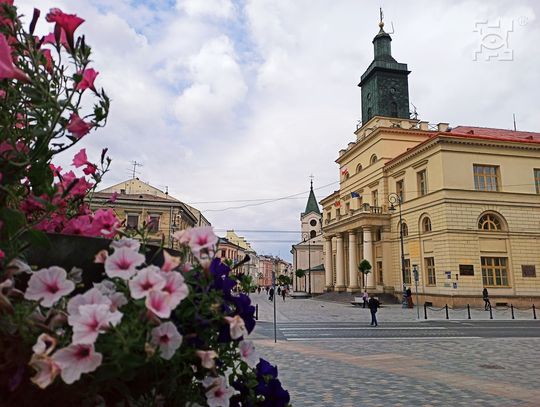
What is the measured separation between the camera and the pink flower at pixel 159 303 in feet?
3.13

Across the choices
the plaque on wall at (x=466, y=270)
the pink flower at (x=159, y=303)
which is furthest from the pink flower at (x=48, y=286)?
the plaque on wall at (x=466, y=270)

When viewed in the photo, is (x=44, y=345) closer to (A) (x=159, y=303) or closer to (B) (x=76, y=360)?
(B) (x=76, y=360)

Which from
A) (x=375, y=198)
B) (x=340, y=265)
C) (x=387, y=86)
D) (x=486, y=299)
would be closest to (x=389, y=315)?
(x=486, y=299)

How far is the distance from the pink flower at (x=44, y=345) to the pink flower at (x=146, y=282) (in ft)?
0.65

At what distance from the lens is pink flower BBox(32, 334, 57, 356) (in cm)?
90

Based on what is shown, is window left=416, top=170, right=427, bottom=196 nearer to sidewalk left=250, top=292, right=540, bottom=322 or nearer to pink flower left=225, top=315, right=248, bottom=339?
sidewalk left=250, top=292, right=540, bottom=322

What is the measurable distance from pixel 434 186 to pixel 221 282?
34446 mm

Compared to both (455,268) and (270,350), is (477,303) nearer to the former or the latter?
(455,268)

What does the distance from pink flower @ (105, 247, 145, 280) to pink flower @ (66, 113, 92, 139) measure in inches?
20.3

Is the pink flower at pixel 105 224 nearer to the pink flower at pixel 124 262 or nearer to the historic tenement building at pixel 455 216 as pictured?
the pink flower at pixel 124 262

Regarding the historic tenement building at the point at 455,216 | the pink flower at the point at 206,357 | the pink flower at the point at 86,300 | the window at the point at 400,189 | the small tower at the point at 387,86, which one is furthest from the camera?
the small tower at the point at 387,86

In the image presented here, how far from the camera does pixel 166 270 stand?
3.51 ft

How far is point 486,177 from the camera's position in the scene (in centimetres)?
3341

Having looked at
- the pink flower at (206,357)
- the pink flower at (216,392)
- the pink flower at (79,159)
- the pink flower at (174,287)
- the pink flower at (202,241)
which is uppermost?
the pink flower at (79,159)
